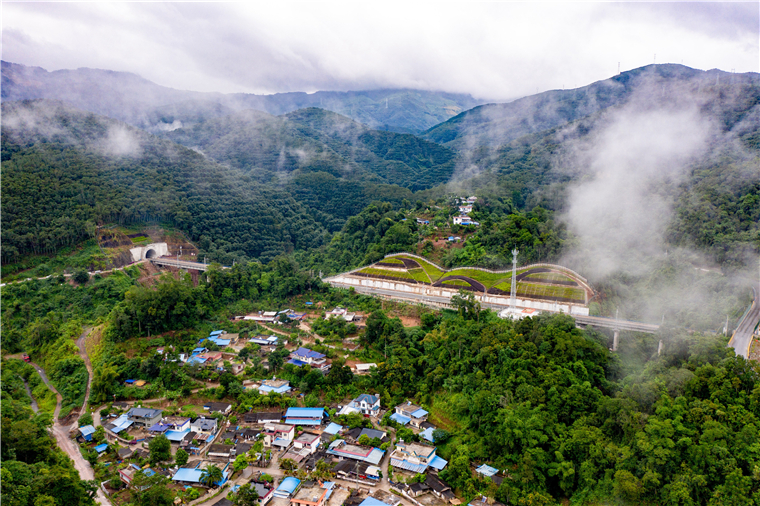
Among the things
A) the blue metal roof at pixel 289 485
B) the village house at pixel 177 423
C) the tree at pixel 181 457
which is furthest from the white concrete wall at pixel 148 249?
the blue metal roof at pixel 289 485

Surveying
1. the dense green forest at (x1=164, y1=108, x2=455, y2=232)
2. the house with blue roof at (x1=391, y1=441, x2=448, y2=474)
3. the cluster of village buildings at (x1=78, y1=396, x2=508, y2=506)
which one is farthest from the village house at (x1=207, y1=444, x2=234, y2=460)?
the dense green forest at (x1=164, y1=108, x2=455, y2=232)

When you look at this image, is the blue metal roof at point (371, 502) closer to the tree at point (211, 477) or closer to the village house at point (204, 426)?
the tree at point (211, 477)

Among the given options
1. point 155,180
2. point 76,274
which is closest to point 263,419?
point 76,274

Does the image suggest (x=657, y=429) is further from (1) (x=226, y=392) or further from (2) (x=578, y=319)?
(1) (x=226, y=392)

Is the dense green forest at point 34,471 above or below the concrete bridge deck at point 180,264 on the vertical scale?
below

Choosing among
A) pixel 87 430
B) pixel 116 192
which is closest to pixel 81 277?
pixel 116 192
